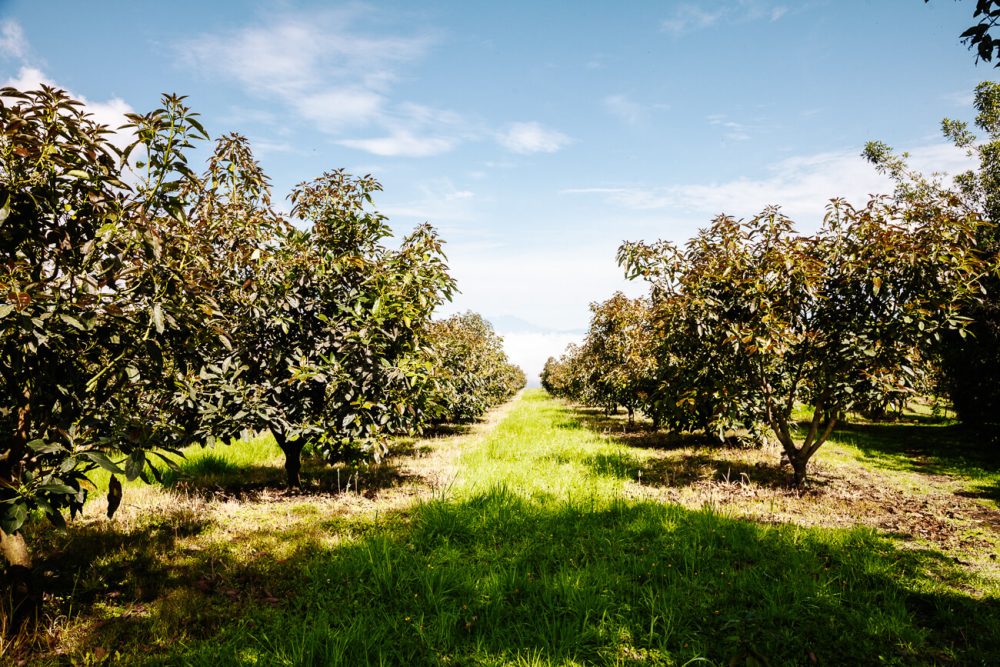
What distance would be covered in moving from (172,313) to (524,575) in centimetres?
375

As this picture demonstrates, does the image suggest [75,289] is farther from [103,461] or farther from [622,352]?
[622,352]

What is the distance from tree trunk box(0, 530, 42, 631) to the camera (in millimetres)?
3328

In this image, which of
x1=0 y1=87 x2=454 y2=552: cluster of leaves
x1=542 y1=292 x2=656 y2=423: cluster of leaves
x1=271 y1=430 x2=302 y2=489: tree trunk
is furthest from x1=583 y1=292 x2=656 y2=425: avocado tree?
x1=271 y1=430 x2=302 y2=489: tree trunk

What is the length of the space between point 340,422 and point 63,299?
4.26m

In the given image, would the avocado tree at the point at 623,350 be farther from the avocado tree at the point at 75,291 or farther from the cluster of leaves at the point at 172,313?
the avocado tree at the point at 75,291

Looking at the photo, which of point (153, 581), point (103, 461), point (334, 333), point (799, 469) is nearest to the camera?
point (103, 461)

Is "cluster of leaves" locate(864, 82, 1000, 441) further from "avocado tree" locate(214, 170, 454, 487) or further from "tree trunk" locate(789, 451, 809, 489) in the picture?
"avocado tree" locate(214, 170, 454, 487)

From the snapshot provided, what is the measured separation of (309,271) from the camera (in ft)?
23.1

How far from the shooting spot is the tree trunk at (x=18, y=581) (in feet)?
10.9

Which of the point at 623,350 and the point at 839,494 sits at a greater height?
A: the point at 623,350

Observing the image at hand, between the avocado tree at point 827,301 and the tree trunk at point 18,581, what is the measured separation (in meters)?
7.93

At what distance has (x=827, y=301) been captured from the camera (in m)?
7.48

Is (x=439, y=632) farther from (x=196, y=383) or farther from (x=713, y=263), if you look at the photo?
(x=713, y=263)

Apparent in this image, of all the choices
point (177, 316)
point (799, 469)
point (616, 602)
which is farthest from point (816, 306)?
point (177, 316)
